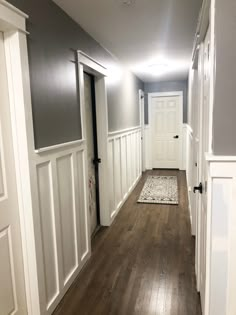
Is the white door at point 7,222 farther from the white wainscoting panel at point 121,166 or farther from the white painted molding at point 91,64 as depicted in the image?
the white wainscoting panel at point 121,166

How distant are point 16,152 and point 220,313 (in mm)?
1463

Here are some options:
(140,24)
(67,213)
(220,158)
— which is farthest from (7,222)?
(140,24)

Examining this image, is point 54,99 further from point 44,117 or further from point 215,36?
point 215,36

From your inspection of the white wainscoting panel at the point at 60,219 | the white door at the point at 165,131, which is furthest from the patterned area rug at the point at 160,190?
the white wainscoting panel at the point at 60,219

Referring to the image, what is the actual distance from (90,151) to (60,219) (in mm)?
1253

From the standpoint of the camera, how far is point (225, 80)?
3.82 feet

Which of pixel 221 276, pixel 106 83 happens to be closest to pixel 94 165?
pixel 106 83

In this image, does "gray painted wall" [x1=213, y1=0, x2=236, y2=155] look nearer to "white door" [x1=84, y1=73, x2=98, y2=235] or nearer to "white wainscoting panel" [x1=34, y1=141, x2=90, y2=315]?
"white wainscoting panel" [x1=34, y1=141, x2=90, y2=315]

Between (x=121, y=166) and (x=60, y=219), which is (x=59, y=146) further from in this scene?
(x=121, y=166)

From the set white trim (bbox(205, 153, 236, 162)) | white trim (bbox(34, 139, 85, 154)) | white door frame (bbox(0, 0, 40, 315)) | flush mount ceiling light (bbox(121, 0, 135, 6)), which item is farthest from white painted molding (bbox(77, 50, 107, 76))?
white trim (bbox(205, 153, 236, 162))

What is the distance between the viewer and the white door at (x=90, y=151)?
2.97 metres

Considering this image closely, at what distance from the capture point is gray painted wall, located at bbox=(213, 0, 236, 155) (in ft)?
3.72

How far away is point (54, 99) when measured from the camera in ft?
6.16

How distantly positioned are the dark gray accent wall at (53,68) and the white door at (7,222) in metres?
0.19
